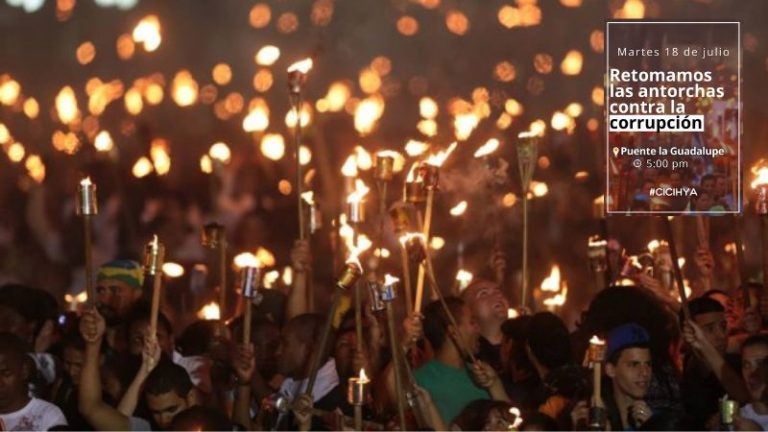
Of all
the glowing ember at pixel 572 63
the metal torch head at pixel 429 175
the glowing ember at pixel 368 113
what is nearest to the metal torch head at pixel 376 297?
the metal torch head at pixel 429 175

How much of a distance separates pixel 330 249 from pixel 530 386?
2532mm

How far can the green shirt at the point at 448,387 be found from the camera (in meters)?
6.92

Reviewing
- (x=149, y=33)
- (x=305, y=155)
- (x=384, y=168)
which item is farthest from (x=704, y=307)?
(x=149, y=33)

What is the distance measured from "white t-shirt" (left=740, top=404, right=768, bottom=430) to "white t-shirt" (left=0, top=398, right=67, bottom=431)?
2.11 m

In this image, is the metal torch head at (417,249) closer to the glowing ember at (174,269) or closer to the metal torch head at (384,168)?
the metal torch head at (384,168)

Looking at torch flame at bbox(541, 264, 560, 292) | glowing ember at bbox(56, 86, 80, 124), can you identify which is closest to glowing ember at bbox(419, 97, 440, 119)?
torch flame at bbox(541, 264, 560, 292)

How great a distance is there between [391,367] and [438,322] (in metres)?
0.26

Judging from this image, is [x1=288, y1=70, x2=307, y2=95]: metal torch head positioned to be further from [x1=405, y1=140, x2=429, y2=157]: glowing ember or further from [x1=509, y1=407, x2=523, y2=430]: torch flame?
[x1=405, y1=140, x2=429, y2=157]: glowing ember

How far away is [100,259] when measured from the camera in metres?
9.58

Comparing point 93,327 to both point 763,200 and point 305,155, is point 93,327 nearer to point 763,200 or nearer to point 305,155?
point 763,200

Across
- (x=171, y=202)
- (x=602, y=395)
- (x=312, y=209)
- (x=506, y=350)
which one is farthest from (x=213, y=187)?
(x=602, y=395)

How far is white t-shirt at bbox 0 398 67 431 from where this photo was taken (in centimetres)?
664

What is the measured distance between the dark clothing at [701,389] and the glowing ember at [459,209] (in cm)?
251

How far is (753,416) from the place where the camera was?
21.6 ft
